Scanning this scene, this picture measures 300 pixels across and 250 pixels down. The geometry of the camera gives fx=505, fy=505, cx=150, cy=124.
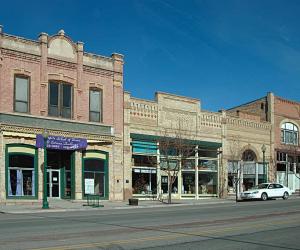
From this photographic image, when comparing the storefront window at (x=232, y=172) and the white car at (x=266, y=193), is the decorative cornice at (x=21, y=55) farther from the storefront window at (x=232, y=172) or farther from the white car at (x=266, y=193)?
the storefront window at (x=232, y=172)

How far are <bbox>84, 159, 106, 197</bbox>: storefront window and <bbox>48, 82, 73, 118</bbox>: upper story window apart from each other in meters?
3.87

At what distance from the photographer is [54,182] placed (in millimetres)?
35000

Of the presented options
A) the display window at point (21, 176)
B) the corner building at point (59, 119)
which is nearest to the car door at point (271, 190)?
the corner building at point (59, 119)

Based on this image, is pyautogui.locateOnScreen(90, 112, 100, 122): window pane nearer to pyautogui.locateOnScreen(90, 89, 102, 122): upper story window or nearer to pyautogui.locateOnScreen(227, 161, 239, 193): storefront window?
pyautogui.locateOnScreen(90, 89, 102, 122): upper story window

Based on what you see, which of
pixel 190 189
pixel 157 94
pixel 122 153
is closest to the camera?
pixel 122 153

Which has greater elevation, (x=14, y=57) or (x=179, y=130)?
(x=14, y=57)

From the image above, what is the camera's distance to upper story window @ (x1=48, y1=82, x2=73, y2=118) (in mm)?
34281

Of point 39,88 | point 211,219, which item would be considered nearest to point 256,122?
point 39,88

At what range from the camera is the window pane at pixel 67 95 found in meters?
34.9

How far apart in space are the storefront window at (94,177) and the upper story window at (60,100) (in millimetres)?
3875

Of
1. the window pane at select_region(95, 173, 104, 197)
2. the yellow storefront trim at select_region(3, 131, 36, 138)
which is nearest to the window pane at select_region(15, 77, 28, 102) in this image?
the yellow storefront trim at select_region(3, 131, 36, 138)

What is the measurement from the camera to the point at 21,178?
3209cm

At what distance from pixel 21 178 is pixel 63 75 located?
764 cm

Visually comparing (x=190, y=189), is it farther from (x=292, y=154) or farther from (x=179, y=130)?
(x=292, y=154)
